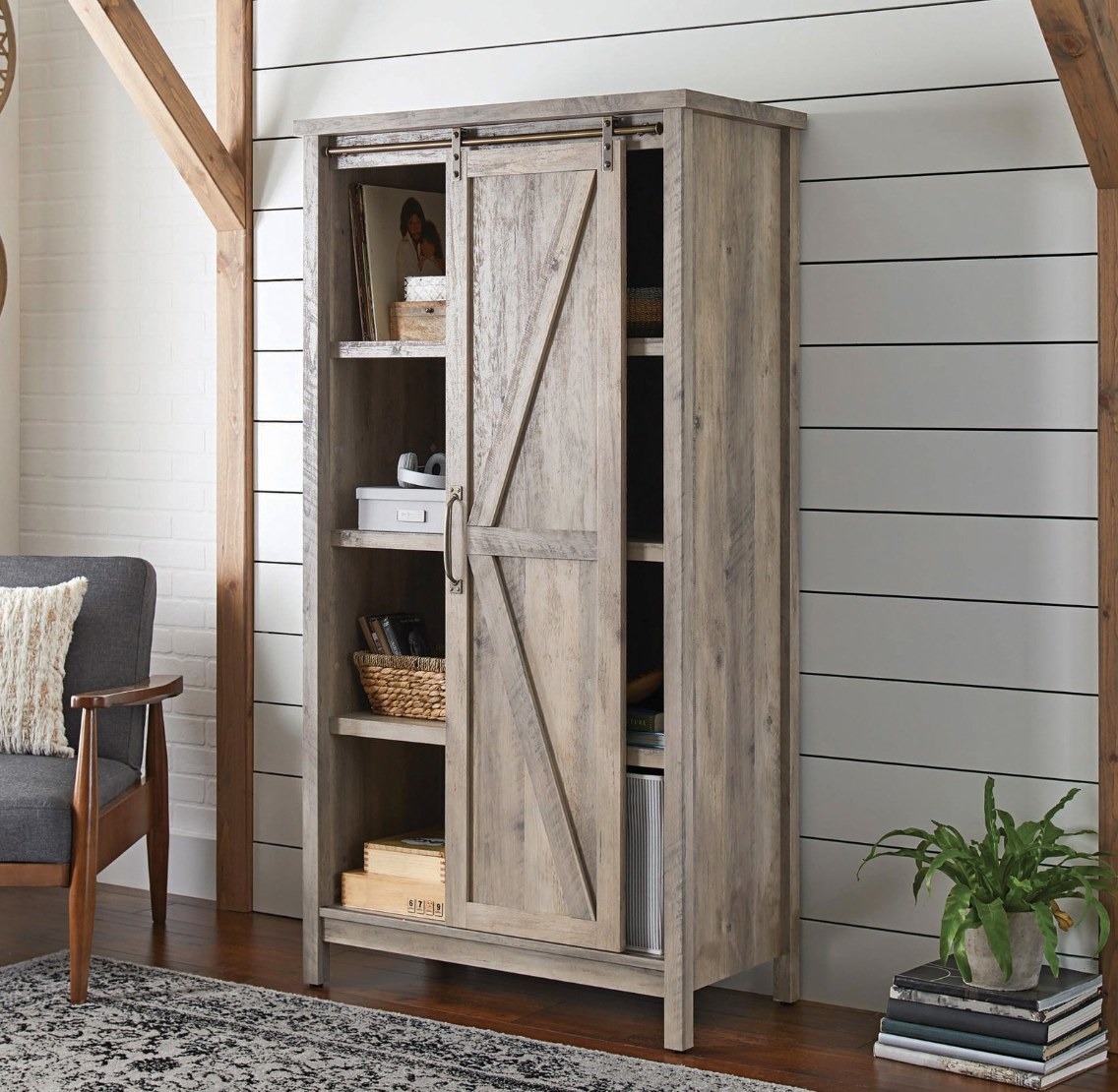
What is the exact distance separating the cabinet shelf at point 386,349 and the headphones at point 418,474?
0.22 m

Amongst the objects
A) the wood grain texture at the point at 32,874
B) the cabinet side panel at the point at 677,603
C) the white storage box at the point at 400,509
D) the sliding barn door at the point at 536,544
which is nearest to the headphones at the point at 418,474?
the white storage box at the point at 400,509

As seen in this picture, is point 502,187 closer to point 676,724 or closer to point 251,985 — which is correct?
point 676,724

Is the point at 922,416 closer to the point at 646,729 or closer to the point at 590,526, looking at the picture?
the point at 590,526

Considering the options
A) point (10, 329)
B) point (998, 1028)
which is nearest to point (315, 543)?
point (10, 329)

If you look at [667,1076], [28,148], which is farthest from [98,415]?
[667,1076]

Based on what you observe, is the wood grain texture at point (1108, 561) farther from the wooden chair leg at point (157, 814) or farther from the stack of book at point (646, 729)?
the wooden chair leg at point (157, 814)

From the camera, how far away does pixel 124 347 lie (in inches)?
179

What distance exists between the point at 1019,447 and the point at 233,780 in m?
2.17

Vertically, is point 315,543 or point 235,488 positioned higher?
point 235,488

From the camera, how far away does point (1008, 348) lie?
3.36 m

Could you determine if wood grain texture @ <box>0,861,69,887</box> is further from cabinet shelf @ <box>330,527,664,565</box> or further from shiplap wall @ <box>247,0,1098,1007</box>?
shiplap wall @ <box>247,0,1098,1007</box>

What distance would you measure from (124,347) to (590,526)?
1.80 metres

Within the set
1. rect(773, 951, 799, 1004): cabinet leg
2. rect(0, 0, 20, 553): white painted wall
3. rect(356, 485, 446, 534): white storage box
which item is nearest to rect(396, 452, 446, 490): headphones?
rect(356, 485, 446, 534): white storage box

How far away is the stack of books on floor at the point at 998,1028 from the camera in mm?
3098
